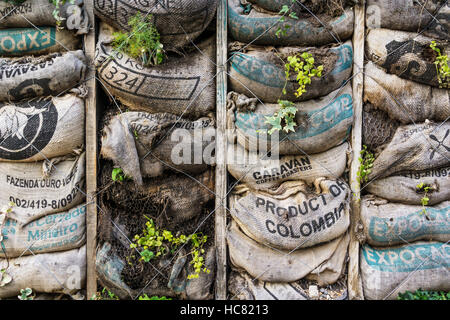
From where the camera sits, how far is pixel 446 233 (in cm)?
237

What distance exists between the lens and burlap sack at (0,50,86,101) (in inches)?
89.6

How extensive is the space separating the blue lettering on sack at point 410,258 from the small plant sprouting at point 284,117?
3.59 ft

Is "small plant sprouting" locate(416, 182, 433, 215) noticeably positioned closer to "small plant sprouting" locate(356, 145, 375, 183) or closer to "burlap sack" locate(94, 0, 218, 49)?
"small plant sprouting" locate(356, 145, 375, 183)

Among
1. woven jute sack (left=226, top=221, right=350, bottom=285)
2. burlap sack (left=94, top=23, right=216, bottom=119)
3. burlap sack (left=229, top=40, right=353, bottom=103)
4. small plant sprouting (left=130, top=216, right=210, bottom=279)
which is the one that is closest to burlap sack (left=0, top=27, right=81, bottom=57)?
burlap sack (left=94, top=23, right=216, bottom=119)

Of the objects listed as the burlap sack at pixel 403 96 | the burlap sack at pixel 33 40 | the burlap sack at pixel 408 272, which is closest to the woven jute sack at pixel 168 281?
the burlap sack at pixel 408 272

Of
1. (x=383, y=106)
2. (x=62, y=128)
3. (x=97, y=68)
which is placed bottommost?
(x=62, y=128)

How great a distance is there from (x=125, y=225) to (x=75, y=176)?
501 mm

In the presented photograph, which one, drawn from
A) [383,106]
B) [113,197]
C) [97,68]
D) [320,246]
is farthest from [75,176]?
[383,106]

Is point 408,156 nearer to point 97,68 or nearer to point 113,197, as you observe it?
point 113,197

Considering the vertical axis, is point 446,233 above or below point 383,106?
below

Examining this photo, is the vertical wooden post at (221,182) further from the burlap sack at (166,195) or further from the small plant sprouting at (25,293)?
the small plant sprouting at (25,293)

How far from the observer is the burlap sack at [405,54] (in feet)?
7.65

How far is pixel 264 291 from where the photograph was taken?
233cm

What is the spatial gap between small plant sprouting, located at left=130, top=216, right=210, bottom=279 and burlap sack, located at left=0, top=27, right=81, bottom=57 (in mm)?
1401
